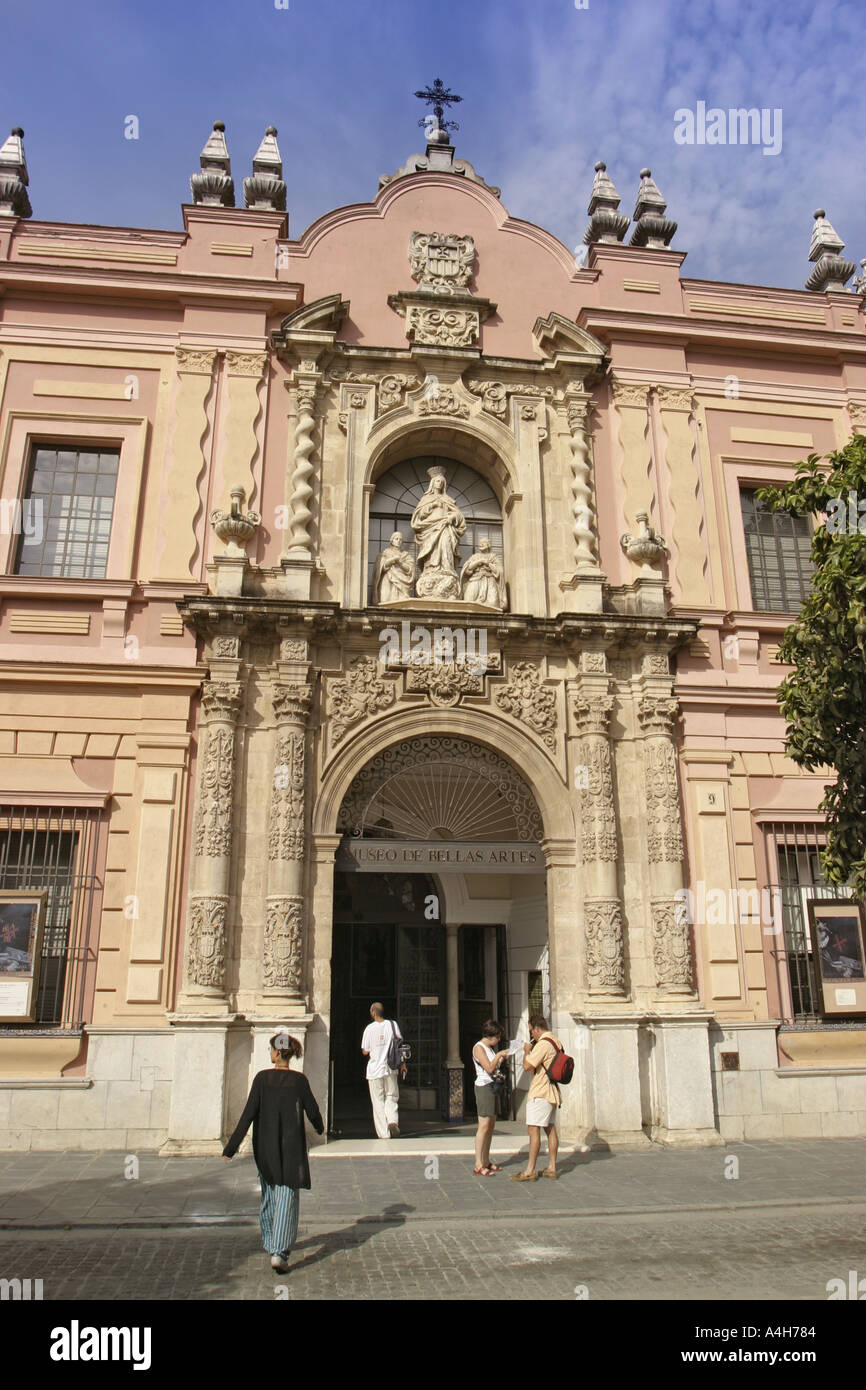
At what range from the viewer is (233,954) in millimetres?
12172

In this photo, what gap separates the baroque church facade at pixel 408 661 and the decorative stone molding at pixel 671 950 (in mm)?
Answer: 49

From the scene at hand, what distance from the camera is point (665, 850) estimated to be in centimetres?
1309

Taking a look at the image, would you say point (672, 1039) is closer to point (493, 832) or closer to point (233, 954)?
point (493, 832)

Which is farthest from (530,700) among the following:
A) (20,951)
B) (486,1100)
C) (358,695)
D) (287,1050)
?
(287,1050)

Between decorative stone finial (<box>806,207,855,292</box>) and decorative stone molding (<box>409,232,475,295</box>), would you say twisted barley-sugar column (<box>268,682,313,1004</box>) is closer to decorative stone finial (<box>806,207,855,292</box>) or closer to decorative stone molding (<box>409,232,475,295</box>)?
decorative stone molding (<box>409,232,475,295</box>)

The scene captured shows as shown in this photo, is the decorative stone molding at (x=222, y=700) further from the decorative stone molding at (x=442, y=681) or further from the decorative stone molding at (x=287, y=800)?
the decorative stone molding at (x=442, y=681)

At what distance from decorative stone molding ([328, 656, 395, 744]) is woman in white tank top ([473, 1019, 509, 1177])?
4351mm

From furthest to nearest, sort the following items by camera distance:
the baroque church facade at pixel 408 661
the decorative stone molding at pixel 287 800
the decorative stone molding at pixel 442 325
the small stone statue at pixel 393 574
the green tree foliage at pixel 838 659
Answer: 1. the decorative stone molding at pixel 442 325
2. the small stone statue at pixel 393 574
3. the decorative stone molding at pixel 287 800
4. the baroque church facade at pixel 408 661
5. the green tree foliage at pixel 838 659

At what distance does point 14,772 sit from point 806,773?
1044 centimetres

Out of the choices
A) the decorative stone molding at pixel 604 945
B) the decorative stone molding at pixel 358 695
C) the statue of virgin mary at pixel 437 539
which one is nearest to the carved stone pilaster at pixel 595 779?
the decorative stone molding at pixel 604 945

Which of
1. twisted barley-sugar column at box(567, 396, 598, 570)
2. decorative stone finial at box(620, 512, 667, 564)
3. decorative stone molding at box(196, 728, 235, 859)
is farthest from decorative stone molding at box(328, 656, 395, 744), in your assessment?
decorative stone finial at box(620, 512, 667, 564)

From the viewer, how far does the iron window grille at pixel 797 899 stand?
43.7ft

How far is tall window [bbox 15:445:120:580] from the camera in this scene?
45.6ft
